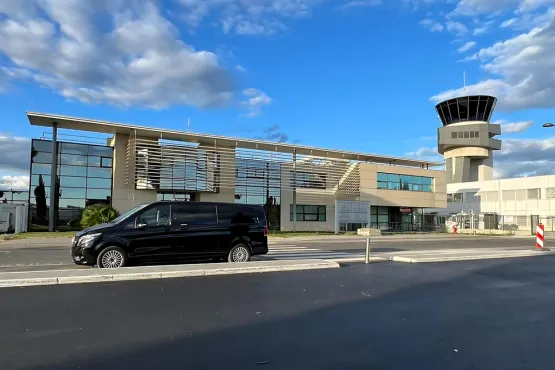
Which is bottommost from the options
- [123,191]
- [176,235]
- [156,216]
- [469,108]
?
[176,235]

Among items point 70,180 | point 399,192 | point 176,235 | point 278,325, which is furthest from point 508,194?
point 278,325

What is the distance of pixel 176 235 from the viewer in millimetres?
12352

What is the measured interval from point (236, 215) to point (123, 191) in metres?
22.7

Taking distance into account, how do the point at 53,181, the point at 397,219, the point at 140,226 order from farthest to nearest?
the point at 397,219 → the point at 53,181 → the point at 140,226

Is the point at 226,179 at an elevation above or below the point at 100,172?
below

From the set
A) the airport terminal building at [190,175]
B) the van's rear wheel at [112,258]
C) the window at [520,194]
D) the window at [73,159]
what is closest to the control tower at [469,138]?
the window at [520,194]

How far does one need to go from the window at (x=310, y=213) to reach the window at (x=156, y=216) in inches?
1152

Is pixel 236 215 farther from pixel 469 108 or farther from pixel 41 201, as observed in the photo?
pixel 469 108

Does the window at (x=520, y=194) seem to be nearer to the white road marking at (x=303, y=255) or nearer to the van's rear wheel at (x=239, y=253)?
the white road marking at (x=303, y=255)

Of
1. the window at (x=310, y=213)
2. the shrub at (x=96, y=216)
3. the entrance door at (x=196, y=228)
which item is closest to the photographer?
the entrance door at (x=196, y=228)

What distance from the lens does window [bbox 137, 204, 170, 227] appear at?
12023 millimetres

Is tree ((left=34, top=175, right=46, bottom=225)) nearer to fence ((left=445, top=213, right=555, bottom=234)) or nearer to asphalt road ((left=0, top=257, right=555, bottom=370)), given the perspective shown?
asphalt road ((left=0, top=257, right=555, bottom=370))

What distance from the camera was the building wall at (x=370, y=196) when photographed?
41094 millimetres

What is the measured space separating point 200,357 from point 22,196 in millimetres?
41592
